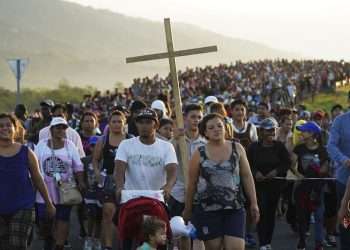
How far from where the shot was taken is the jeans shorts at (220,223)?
783 centimetres

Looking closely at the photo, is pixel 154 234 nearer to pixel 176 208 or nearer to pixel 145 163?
pixel 145 163

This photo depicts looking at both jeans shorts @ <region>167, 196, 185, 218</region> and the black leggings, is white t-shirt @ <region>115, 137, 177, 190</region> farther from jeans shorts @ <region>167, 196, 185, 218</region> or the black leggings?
the black leggings

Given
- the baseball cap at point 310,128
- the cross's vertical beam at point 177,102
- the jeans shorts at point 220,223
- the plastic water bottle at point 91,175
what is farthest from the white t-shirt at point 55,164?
the baseball cap at point 310,128

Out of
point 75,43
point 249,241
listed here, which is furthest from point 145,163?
point 75,43

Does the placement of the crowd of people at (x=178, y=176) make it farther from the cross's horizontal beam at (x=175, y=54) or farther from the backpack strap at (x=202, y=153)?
the cross's horizontal beam at (x=175, y=54)

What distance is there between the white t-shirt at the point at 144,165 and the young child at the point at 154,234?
81cm

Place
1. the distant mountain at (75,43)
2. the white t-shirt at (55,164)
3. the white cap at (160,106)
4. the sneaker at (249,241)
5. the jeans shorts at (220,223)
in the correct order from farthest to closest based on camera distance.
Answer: the distant mountain at (75,43)
the white cap at (160,106)
the sneaker at (249,241)
the white t-shirt at (55,164)
the jeans shorts at (220,223)

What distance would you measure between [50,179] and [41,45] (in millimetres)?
58985

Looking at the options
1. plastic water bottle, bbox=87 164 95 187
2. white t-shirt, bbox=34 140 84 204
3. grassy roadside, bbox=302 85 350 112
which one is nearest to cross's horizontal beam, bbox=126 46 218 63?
white t-shirt, bbox=34 140 84 204

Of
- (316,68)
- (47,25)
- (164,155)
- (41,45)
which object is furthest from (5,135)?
(47,25)

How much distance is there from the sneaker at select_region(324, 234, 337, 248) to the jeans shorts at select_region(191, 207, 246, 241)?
12.6 ft

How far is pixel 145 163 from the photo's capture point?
837 centimetres

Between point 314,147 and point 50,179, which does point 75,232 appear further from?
point 314,147

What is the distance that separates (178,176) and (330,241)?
297 cm
